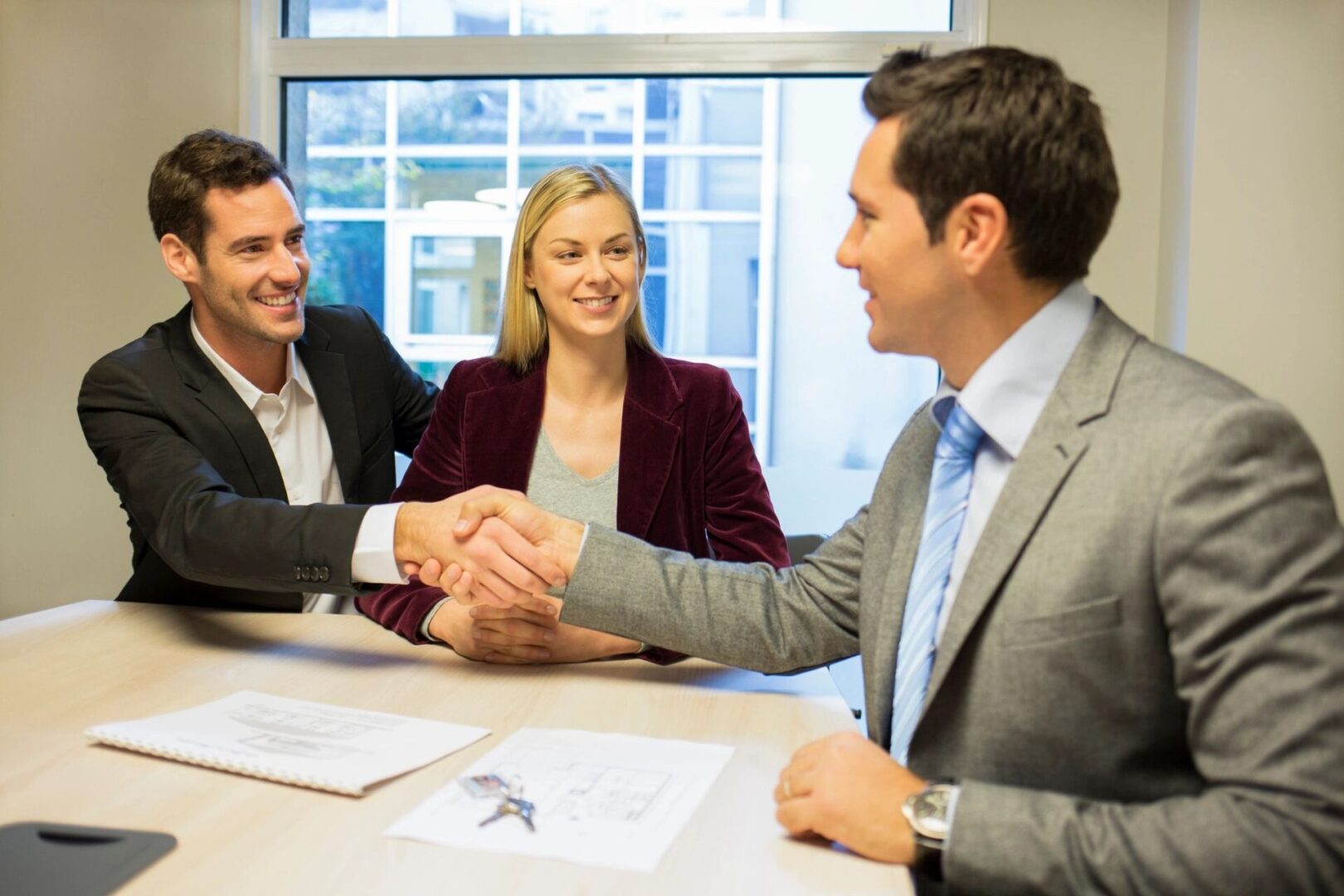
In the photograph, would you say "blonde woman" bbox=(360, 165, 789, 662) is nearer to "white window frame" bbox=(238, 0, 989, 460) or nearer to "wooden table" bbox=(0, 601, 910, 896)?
"wooden table" bbox=(0, 601, 910, 896)

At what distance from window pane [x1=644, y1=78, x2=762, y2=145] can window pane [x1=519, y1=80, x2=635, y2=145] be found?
0.08 metres

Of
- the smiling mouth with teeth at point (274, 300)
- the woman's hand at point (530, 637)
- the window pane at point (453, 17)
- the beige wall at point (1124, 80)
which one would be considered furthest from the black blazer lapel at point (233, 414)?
the beige wall at point (1124, 80)

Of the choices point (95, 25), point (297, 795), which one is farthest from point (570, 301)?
point (95, 25)

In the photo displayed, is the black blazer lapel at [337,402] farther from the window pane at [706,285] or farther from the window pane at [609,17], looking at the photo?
the window pane at [609,17]

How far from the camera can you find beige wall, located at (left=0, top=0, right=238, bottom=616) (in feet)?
12.1

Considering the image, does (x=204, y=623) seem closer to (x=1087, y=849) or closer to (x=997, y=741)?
(x=997, y=741)

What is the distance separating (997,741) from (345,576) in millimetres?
1051

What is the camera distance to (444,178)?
12.2ft

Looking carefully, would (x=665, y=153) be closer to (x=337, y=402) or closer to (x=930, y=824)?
(x=337, y=402)

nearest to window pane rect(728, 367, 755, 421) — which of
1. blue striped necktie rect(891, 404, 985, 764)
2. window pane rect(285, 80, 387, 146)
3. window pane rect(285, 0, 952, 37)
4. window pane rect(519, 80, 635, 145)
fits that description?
window pane rect(519, 80, 635, 145)

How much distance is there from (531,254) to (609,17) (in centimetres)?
153

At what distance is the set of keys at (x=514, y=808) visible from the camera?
3.72ft

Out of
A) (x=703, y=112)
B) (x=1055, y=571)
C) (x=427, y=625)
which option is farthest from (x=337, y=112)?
(x=1055, y=571)

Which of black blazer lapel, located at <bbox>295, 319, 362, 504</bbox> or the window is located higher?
the window
